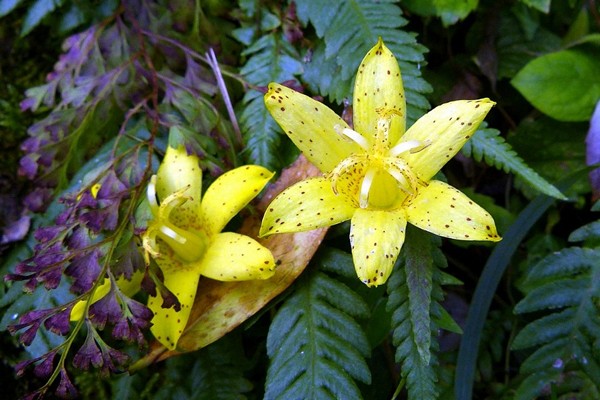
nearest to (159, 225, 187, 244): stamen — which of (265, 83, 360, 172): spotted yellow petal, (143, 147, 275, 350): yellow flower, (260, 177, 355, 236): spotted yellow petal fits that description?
(143, 147, 275, 350): yellow flower

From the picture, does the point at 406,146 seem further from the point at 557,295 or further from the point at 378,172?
the point at 557,295

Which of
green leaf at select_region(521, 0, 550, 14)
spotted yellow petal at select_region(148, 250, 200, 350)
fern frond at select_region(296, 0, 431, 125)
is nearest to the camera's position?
spotted yellow petal at select_region(148, 250, 200, 350)

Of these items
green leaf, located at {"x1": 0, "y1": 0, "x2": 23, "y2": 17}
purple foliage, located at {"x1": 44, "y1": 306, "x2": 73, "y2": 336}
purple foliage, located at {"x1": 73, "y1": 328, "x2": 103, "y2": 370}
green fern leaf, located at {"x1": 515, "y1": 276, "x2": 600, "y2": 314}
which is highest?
green leaf, located at {"x1": 0, "y1": 0, "x2": 23, "y2": 17}

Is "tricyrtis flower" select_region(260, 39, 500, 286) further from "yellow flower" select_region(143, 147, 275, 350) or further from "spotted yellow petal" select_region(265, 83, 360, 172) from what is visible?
"yellow flower" select_region(143, 147, 275, 350)

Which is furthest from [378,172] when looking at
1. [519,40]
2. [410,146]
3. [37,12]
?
[37,12]

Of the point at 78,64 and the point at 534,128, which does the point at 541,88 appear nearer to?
the point at 534,128

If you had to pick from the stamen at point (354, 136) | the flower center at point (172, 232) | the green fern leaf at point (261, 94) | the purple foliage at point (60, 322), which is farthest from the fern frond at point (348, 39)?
the purple foliage at point (60, 322)

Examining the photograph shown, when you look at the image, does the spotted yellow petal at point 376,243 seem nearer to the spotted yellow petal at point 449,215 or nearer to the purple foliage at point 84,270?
the spotted yellow petal at point 449,215

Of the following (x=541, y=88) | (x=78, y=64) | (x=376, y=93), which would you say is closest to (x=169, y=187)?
(x=376, y=93)

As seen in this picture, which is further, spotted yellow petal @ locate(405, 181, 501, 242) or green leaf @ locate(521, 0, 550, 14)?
green leaf @ locate(521, 0, 550, 14)
